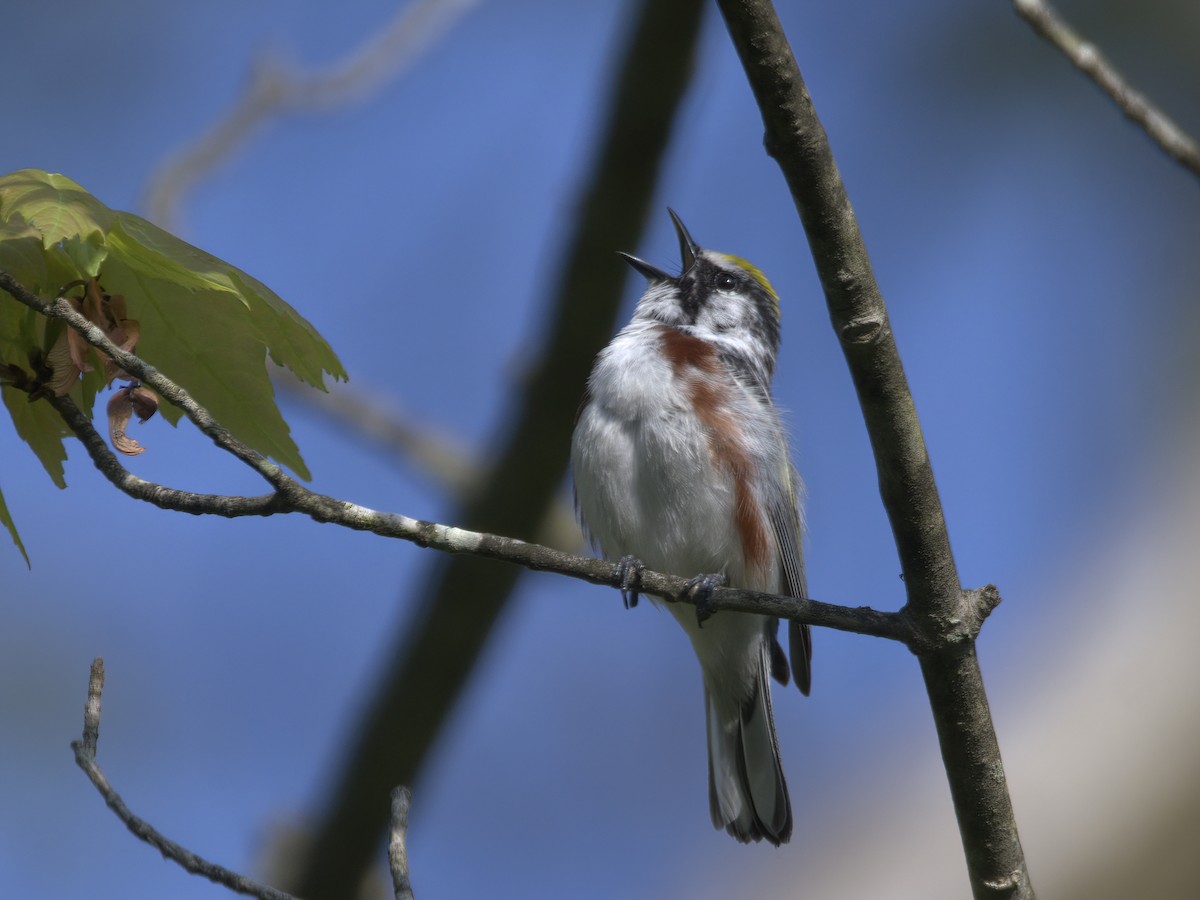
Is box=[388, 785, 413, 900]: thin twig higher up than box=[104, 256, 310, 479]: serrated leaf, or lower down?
lower down

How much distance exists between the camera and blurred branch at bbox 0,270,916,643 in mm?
2211

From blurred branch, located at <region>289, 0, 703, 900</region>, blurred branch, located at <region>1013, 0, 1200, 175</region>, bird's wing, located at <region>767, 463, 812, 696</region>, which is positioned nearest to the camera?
blurred branch, located at <region>1013, 0, 1200, 175</region>

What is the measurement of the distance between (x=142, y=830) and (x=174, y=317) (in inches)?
40.5

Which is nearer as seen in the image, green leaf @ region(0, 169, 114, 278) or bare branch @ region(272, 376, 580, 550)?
green leaf @ region(0, 169, 114, 278)

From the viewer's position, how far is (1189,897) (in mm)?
4477

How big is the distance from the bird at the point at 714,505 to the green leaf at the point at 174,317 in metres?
1.82

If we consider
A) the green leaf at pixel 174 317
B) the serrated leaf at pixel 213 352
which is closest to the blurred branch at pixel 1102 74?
the green leaf at pixel 174 317

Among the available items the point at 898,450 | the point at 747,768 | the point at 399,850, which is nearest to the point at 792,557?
the point at 747,768

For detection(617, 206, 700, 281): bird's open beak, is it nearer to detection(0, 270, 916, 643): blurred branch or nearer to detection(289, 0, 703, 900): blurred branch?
detection(289, 0, 703, 900): blurred branch

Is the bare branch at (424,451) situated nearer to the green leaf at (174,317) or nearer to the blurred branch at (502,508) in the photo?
the blurred branch at (502,508)

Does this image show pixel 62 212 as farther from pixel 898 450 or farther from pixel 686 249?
pixel 686 249

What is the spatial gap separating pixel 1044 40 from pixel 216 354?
5.55 ft

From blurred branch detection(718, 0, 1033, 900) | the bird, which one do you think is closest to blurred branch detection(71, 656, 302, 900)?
blurred branch detection(718, 0, 1033, 900)

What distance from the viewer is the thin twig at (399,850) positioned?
2359 millimetres
